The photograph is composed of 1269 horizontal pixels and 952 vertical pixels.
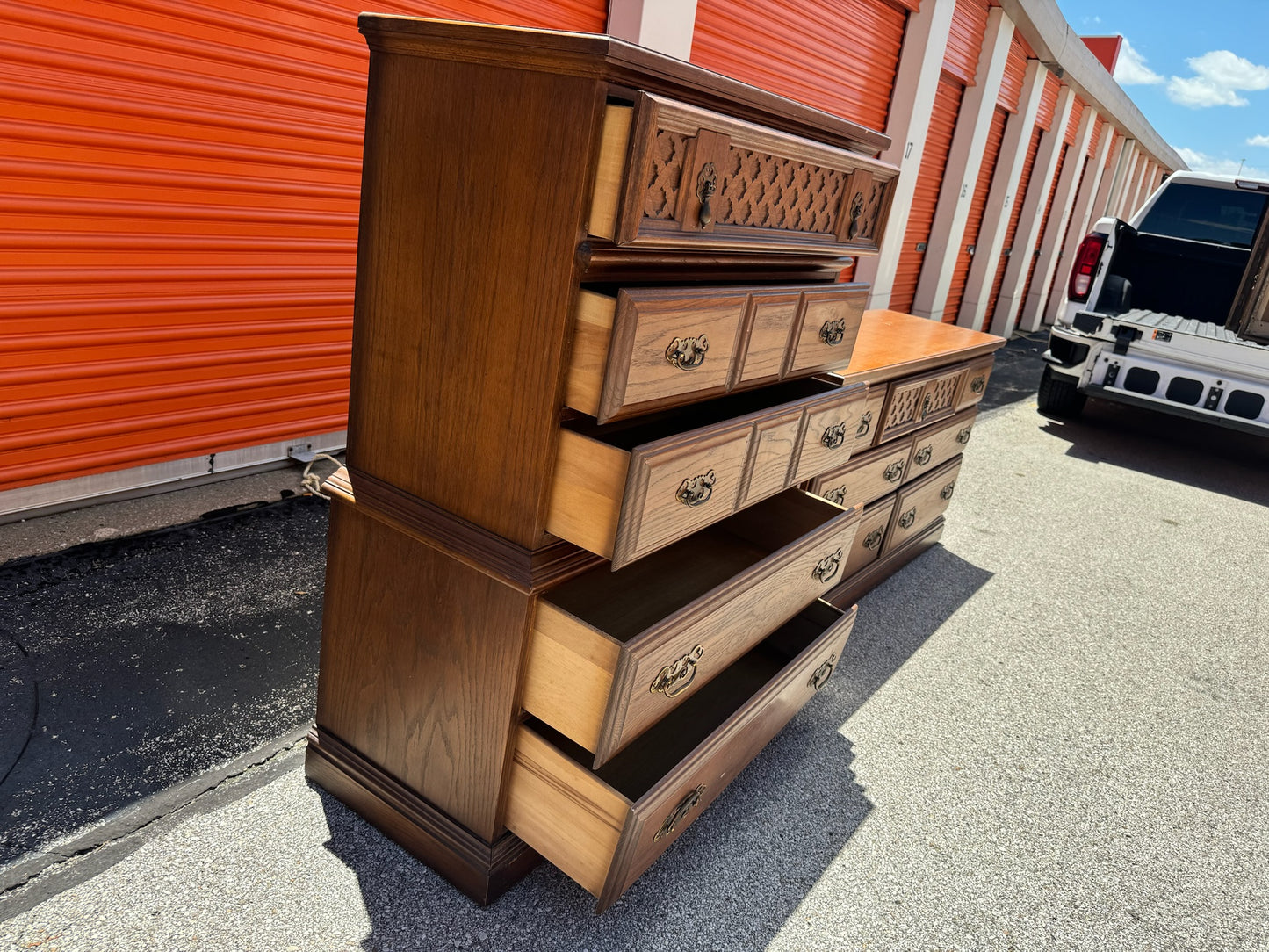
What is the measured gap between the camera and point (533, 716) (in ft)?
5.20

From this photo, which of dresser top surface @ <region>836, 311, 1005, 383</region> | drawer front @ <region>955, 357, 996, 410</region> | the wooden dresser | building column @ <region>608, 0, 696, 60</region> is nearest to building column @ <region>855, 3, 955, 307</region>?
building column @ <region>608, 0, 696, 60</region>

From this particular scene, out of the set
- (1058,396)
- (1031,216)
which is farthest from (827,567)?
(1031,216)

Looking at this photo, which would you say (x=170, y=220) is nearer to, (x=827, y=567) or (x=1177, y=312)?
(x=827, y=567)

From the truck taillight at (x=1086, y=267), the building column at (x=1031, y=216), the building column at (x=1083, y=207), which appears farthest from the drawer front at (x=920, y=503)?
the building column at (x=1083, y=207)

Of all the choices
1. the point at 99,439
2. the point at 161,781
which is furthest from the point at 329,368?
the point at 161,781

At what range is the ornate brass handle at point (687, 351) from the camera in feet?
4.54

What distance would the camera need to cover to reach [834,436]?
199 cm

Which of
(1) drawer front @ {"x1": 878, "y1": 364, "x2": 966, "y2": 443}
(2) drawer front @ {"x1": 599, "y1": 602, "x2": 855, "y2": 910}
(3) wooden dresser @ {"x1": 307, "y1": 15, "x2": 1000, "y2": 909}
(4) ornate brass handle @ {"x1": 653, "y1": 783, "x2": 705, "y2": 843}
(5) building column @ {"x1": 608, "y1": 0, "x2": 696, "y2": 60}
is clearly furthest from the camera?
(5) building column @ {"x1": 608, "y1": 0, "x2": 696, "y2": 60}

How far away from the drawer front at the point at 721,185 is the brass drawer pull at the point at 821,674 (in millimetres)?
1073

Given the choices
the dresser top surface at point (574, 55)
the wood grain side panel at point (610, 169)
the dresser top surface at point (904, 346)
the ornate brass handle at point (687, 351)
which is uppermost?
the dresser top surface at point (574, 55)

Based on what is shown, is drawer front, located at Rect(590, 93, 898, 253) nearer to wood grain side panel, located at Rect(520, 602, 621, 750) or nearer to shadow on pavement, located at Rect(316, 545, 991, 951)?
wood grain side panel, located at Rect(520, 602, 621, 750)

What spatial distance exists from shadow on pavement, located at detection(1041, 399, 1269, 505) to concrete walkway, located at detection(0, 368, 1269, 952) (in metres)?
2.22

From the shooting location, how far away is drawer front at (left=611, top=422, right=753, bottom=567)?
52.6 inches

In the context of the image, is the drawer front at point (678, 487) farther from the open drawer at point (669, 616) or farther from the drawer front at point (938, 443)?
the drawer front at point (938, 443)
